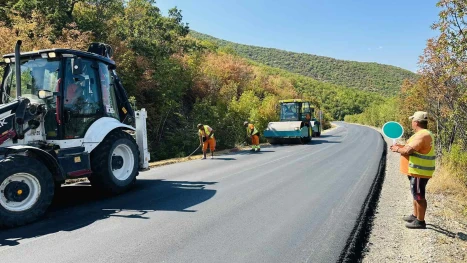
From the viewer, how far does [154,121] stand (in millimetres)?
19125

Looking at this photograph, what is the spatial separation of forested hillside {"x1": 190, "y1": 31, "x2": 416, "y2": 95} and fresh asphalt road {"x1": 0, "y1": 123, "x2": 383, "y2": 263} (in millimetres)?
91590

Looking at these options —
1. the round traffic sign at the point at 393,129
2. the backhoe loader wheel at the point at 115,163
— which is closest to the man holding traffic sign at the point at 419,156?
the round traffic sign at the point at 393,129

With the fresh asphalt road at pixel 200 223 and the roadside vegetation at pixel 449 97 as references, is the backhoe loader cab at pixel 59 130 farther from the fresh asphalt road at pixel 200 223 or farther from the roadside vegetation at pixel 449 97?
the roadside vegetation at pixel 449 97

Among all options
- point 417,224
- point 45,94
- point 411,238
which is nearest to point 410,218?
point 417,224

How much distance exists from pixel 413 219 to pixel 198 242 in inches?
131

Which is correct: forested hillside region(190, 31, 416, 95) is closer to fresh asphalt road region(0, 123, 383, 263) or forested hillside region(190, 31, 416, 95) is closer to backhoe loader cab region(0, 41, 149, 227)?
fresh asphalt road region(0, 123, 383, 263)

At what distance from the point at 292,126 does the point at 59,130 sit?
1571 centimetres

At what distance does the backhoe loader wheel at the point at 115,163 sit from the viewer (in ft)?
21.9

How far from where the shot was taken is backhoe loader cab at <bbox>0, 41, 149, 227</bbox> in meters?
5.18

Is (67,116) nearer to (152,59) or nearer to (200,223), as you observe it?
(200,223)

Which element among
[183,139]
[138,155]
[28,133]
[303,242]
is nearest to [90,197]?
[138,155]

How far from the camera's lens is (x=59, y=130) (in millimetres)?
6121

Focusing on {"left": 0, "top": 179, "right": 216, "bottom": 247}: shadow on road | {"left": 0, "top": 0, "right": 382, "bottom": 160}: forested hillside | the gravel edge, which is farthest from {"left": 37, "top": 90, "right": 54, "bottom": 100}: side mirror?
{"left": 0, "top": 0, "right": 382, "bottom": 160}: forested hillside

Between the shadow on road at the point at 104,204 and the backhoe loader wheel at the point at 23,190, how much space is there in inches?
6.2
